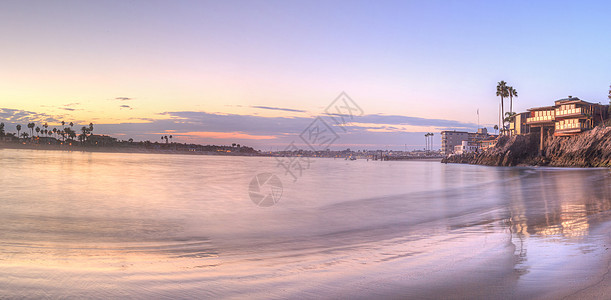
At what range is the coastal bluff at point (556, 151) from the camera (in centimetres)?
6338

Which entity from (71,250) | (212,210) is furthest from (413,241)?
(212,210)

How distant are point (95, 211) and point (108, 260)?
12.1 meters

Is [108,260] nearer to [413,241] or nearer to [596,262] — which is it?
[413,241]

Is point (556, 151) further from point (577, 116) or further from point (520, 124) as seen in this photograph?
point (520, 124)

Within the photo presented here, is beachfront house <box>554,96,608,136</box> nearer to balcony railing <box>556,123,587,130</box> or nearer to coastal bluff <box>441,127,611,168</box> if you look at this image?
balcony railing <box>556,123,587,130</box>

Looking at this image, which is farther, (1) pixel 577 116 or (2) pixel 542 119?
(2) pixel 542 119

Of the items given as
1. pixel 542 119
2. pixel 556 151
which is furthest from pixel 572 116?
pixel 556 151

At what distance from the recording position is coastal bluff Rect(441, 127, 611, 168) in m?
63.4

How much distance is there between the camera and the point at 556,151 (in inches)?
3027

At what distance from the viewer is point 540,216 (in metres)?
13.4

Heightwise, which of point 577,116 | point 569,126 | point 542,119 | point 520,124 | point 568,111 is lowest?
point 569,126

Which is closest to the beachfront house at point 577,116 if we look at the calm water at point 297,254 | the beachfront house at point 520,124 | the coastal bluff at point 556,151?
the coastal bluff at point 556,151

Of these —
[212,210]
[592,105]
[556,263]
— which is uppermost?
[592,105]

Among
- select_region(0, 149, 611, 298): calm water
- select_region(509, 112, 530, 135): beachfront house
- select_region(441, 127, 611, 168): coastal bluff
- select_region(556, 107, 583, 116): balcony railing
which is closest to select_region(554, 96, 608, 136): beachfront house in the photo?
select_region(556, 107, 583, 116): balcony railing
